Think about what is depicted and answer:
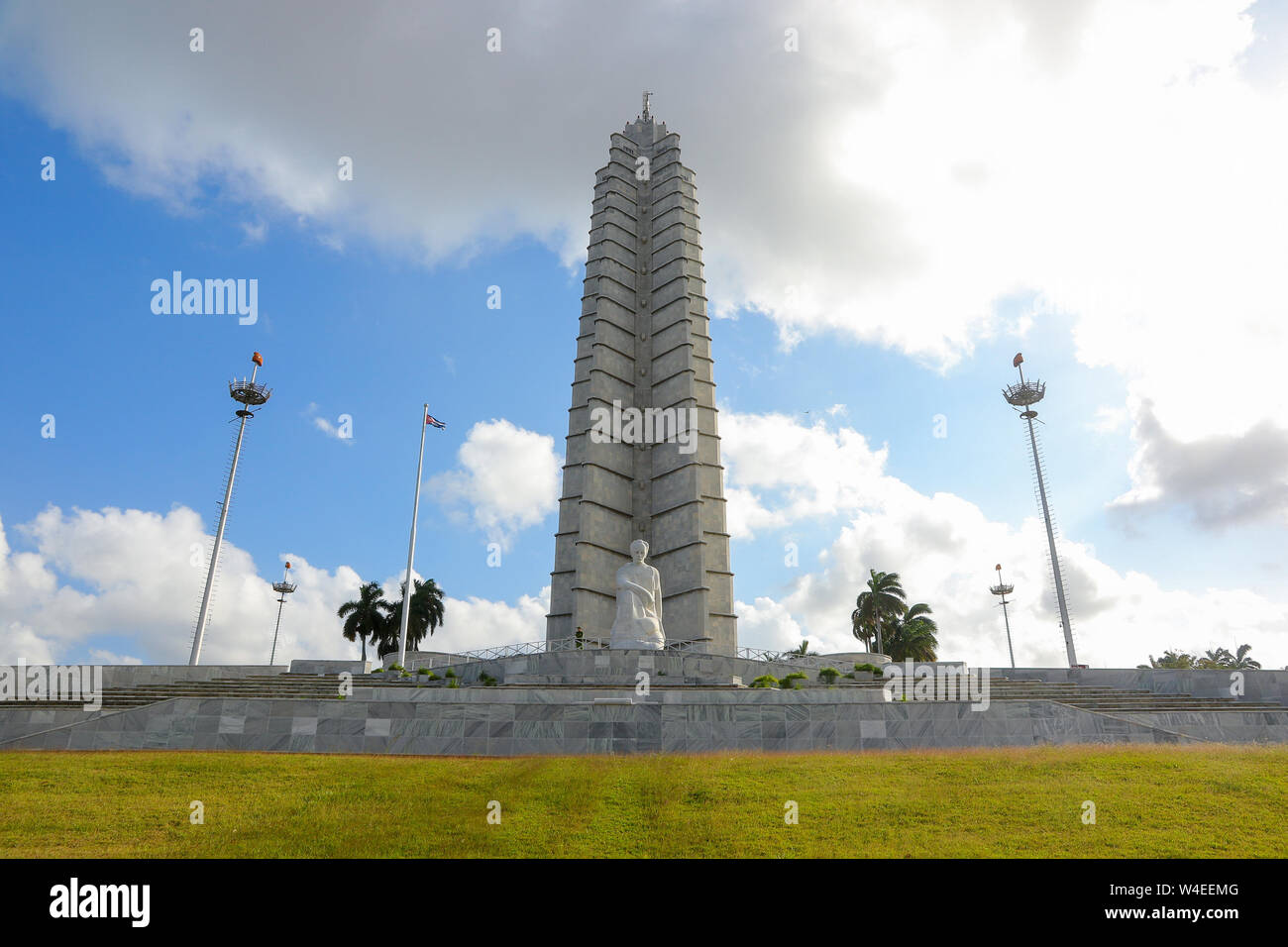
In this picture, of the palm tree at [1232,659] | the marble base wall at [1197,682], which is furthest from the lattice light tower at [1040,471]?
the palm tree at [1232,659]

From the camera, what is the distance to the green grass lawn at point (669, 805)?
823 cm

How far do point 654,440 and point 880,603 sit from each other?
62.5 ft

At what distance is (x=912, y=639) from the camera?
153 ft

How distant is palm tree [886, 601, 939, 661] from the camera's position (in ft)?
152

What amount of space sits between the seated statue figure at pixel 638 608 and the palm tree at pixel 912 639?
91.2 ft

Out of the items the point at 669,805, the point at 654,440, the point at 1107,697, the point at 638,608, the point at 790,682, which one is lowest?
the point at 669,805

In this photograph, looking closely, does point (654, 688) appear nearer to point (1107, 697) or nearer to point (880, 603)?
point (1107, 697)

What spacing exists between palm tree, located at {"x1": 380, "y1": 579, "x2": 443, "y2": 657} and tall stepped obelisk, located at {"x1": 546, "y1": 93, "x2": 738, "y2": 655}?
16880mm

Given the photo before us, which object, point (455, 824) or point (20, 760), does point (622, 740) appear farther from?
point (20, 760)

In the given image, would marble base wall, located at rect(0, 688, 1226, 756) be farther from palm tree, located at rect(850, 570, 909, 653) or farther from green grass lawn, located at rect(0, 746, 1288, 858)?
palm tree, located at rect(850, 570, 909, 653)

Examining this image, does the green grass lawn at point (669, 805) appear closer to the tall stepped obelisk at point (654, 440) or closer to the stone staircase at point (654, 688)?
the stone staircase at point (654, 688)

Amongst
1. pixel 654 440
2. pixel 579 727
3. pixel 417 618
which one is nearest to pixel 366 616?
pixel 417 618
